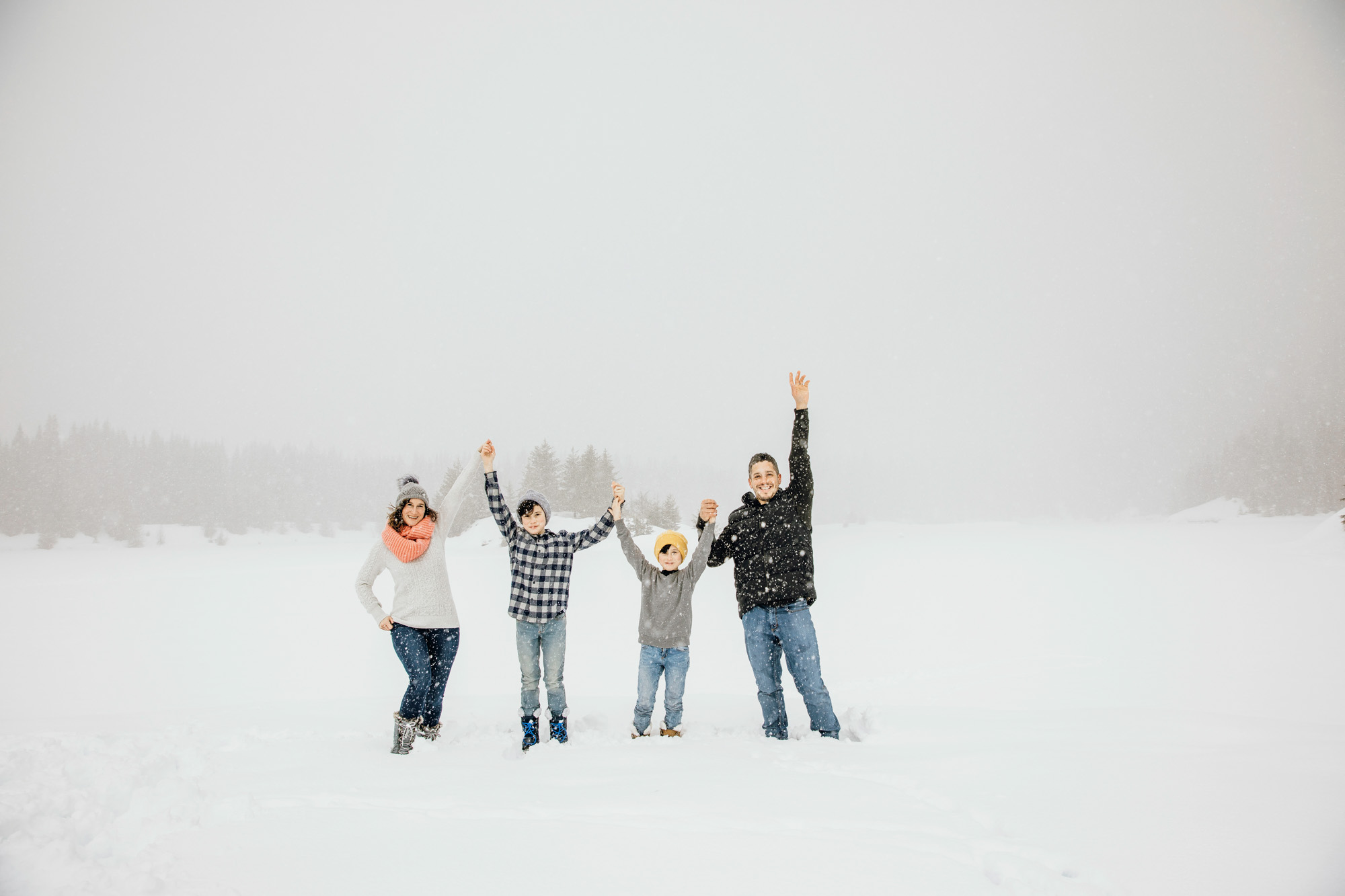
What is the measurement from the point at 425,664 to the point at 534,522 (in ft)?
4.77

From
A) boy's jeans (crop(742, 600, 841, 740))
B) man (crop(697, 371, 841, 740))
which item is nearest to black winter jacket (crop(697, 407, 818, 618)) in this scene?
man (crop(697, 371, 841, 740))

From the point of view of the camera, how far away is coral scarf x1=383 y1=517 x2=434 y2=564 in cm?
512

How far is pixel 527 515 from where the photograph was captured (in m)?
5.52

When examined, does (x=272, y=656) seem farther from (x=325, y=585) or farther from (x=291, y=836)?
(x=291, y=836)

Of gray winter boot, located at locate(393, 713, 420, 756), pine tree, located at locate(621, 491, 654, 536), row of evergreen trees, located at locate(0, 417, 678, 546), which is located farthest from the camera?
row of evergreen trees, located at locate(0, 417, 678, 546)

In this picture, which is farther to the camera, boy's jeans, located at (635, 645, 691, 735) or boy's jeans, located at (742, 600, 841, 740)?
boy's jeans, located at (635, 645, 691, 735)

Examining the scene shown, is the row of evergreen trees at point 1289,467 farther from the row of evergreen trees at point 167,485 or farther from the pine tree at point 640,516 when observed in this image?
the row of evergreen trees at point 167,485

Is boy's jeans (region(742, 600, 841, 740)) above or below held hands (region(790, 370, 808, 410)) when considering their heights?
below

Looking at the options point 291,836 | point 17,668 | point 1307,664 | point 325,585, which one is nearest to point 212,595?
point 325,585

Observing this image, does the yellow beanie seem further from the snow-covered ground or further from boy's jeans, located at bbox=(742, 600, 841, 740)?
the snow-covered ground

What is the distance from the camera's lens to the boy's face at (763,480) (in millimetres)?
5246

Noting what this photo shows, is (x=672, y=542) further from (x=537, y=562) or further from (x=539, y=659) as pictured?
(x=539, y=659)

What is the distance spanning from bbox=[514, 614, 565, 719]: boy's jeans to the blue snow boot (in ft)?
0.30

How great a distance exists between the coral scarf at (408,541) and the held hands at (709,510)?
241cm
